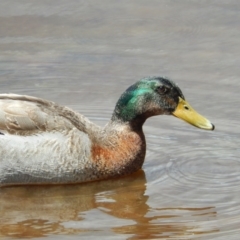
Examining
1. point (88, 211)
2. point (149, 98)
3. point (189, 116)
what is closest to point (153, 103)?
point (149, 98)

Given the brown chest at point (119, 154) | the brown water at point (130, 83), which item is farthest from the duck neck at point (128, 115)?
the brown water at point (130, 83)

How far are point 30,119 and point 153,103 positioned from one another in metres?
1.23

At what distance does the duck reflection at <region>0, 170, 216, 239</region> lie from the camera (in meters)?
8.05

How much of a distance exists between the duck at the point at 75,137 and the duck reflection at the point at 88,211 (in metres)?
0.13

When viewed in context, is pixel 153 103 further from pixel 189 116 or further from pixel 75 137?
pixel 75 137

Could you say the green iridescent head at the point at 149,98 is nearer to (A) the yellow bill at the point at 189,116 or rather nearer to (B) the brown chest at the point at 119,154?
(A) the yellow bill at the point at 189,116

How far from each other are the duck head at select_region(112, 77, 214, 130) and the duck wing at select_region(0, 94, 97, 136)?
0.48 metres

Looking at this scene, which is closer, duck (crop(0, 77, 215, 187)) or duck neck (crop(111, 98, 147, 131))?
duck (crop(0, 77, 215, 187))

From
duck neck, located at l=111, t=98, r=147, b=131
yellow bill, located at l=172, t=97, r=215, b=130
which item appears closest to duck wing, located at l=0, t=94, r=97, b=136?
duck neck, located at l=111, t=98, r=147, b=131

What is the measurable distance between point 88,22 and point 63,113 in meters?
4.15

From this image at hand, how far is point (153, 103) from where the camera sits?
9469 millimetres

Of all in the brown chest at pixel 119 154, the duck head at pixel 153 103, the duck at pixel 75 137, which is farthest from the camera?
the duck head at pixel 153 103

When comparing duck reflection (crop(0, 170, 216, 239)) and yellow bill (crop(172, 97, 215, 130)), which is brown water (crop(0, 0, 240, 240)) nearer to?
duck reflection (crop(0, 170, 216, 239))

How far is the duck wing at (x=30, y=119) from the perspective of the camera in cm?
909
